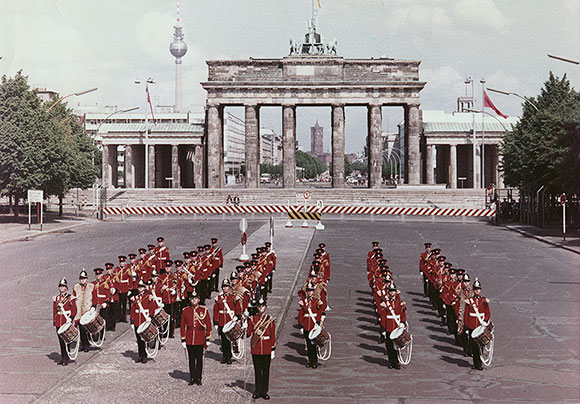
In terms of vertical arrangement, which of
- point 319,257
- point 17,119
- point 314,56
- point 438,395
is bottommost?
point 438,395

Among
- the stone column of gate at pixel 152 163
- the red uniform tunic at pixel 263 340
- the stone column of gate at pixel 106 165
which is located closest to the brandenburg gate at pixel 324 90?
the stone column of gate at pixel 152 163

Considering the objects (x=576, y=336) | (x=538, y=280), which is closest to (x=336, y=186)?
(x=538, y=280)

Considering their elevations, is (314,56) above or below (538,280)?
above

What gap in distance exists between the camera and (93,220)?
59.8 metres

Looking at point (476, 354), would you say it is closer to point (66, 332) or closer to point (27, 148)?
point (66, 332)

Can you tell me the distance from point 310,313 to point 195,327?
2474mm

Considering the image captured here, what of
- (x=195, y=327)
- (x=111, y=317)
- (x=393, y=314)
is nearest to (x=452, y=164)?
(x=111, y=317)

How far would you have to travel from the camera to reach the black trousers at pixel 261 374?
1233cm

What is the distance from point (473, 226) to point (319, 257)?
119 feet

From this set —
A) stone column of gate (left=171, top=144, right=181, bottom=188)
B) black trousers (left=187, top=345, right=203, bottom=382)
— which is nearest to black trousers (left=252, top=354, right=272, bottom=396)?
black trousers (left=187, top=345, right=203, bottom=382)

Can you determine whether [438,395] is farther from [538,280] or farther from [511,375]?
[538,280]

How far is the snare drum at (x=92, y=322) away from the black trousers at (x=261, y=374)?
4486 millimetres

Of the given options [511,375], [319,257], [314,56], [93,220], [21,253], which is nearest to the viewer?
[511,375]

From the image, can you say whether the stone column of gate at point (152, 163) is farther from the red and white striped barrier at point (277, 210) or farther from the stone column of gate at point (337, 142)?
the red and white striped barrier at point (277, 210)
